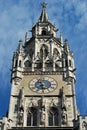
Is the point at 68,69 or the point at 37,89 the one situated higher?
the point at 68,69

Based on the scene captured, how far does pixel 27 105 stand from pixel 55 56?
1056cm

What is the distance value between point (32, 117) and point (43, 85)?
4.93 m

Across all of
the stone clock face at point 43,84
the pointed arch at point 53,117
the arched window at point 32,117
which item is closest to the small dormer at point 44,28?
the stone clock face at point 43,84

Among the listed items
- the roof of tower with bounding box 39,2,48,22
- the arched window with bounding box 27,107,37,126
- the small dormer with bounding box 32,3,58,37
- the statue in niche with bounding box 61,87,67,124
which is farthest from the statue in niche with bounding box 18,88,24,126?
the roof of tower with bounding box 39,2,48,22

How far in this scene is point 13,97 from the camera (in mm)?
41781

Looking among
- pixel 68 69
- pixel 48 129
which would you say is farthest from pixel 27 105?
pixel 68 69

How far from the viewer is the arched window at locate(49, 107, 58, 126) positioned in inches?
1537

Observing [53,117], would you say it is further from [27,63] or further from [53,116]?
[27,63]

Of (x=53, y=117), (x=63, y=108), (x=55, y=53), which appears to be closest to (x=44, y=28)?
(x=55, y=53)

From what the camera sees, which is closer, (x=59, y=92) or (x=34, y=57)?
(x=59, y=92)

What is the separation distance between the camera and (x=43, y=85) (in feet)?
142

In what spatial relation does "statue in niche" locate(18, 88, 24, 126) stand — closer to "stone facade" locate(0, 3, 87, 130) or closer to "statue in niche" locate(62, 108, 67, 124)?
"stone facade" locate(0, 3, 87, 130)

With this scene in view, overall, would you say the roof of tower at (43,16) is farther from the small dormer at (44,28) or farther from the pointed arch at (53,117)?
the pointed arch at (53,117)

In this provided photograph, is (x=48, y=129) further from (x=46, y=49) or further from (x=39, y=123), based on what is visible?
(x=46, y=49)
